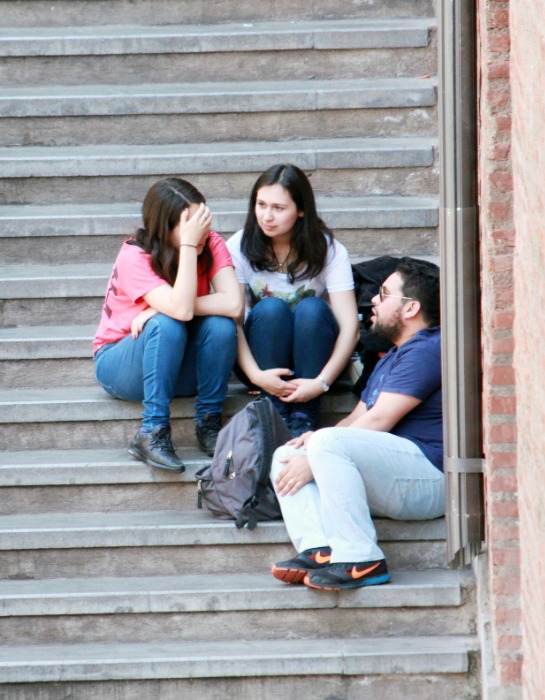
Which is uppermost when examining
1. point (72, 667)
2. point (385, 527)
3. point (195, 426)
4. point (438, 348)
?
point (438, 348)

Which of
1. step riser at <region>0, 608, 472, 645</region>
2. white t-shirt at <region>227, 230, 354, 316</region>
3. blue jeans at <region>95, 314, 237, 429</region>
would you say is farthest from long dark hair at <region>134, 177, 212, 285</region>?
step riser at <region>0, 608, 472, 645</region>

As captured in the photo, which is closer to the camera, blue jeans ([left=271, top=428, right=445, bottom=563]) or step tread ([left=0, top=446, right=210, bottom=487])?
blue jeans ([left=271, top=428, right=445, bottom=563])

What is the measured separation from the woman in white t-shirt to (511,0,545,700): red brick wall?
63.2 inches

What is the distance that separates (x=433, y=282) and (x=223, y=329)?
0.90 m

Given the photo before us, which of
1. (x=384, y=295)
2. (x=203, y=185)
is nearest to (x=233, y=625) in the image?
(x=384, y=295)

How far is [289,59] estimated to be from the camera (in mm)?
7031

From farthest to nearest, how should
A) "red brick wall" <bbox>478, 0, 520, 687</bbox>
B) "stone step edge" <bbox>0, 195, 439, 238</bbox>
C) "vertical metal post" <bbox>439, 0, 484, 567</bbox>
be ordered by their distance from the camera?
1. "stone step edge" <bbox>0, 195, 439, 238</bbox>
2. "vertical metal post" <bbox>439, 0, 484, 567</bbox>
3. "red brick wall" <bbox>478, 0, 520, 687</bbox>

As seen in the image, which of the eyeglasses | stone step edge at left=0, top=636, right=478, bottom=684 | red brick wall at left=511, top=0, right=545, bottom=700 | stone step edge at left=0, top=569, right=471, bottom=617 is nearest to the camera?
red brick wall at left=511, top=0, right=545, bottom=700

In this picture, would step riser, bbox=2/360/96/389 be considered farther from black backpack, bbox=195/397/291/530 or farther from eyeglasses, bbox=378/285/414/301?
eyeglasses, bbox=378/285/414/301

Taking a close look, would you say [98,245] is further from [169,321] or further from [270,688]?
[270,688]

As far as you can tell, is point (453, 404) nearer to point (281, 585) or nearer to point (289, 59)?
point (281, 585)

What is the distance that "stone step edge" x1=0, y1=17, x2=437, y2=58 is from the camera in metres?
6.94

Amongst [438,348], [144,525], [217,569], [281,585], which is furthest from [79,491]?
[438,348]

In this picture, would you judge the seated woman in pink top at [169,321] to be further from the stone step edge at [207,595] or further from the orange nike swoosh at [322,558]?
the orange nike swoosh at [322,558]
